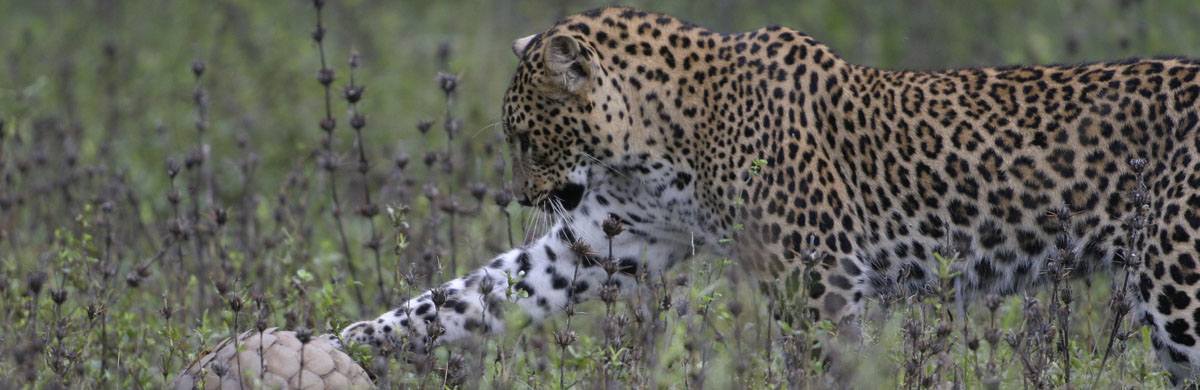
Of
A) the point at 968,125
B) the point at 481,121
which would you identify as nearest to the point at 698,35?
the point at 968,125

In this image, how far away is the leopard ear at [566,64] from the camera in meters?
6.57

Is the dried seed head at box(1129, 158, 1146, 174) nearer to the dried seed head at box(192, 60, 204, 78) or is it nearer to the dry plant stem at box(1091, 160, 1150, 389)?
the dry plant stem at box(1091, 160, 1150, 389)

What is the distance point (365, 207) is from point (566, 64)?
1.68 metres

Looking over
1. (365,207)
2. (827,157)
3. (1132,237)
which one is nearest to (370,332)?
(365,207)

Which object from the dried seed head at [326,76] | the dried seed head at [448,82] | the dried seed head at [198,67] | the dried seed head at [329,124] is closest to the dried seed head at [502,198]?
the dried seed head at [448,82]

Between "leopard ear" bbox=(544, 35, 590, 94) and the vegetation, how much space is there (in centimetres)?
88

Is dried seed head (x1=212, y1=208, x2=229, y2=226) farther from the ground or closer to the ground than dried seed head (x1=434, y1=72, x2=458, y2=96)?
closer to the ground

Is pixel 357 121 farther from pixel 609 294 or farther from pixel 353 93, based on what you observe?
pixel 609 294

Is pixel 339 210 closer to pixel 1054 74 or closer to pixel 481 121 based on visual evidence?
pixel 1054 74

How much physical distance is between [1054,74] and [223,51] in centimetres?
950

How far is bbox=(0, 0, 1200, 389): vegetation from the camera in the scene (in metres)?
5.75

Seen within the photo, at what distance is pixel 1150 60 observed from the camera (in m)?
6.64

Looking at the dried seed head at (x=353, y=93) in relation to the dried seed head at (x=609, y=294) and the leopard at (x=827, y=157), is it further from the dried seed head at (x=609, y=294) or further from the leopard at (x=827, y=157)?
the dried seed head at (x=609, y=294)

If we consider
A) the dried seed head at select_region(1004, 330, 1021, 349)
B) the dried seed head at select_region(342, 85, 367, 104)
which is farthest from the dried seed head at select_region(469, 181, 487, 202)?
the dried seed head at select_region(1004, 330, 1021, 349)
